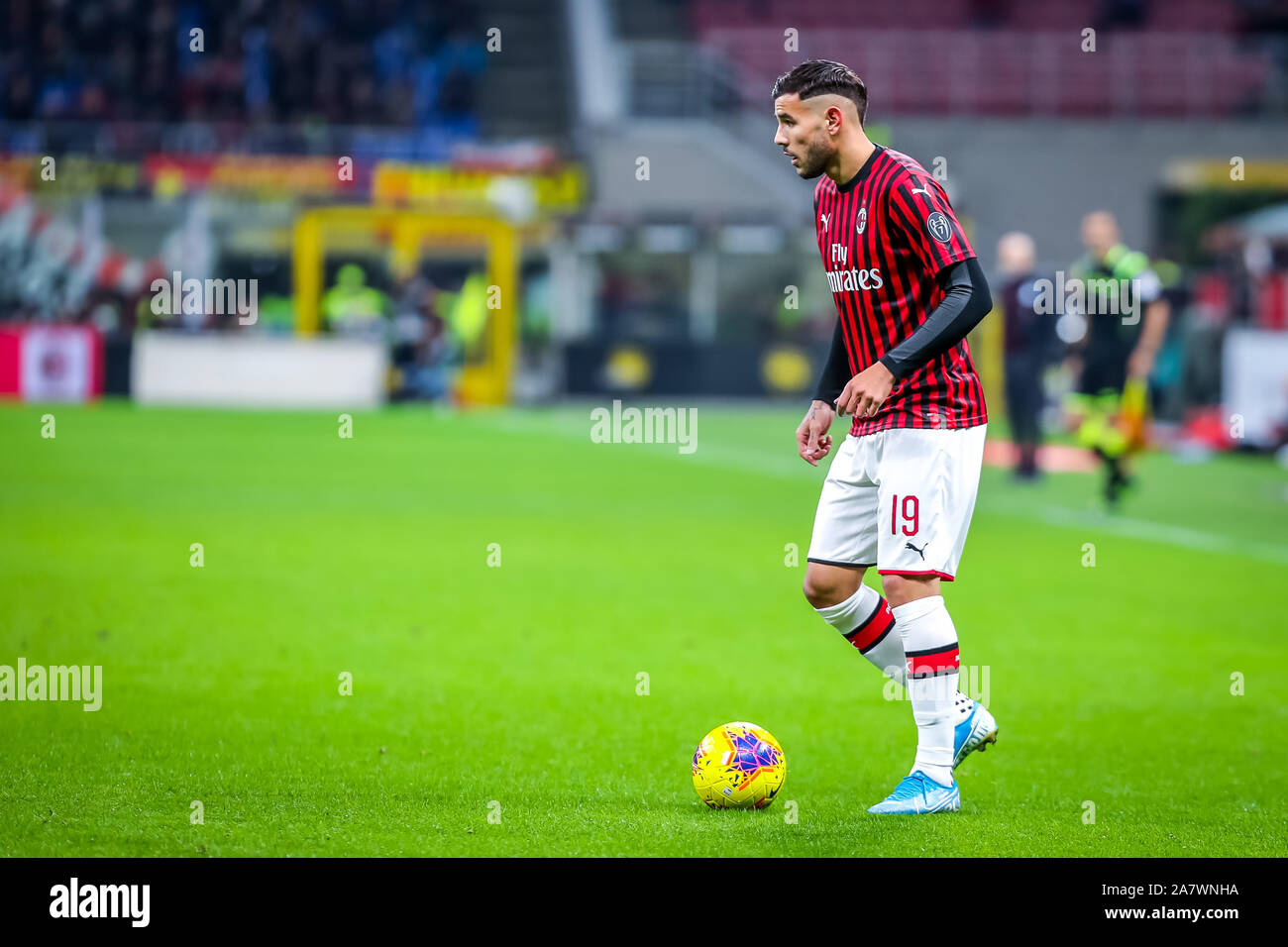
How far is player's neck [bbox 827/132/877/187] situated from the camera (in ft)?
17.7

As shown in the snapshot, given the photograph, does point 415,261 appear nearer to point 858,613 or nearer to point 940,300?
point 858,613

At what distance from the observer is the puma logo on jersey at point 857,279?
5.46 m

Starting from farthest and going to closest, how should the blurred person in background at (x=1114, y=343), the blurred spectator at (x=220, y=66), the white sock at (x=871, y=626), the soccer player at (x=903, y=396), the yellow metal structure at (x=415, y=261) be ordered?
the blurred spectator at (x=220, y=66) < the yellow metal structure at (x=415, y=261) < the blurred person in background at (x=1114, y=343) < the white sock at (x=871, y=626) < the soccer player at (x=903, y=396)

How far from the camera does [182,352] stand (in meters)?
29.8

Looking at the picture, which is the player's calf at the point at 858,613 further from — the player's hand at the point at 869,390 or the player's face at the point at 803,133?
the player's face at the point at 803,133

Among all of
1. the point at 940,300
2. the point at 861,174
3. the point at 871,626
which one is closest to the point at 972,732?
the point at 871,626

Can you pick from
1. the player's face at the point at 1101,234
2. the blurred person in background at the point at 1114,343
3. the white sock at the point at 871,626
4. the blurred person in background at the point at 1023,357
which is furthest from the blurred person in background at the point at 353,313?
the white sock at the point at 871,626

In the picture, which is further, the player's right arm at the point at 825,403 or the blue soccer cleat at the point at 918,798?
the player's right arm at the point at 825,403

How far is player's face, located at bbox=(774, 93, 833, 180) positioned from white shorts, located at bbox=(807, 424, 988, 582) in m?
0.86

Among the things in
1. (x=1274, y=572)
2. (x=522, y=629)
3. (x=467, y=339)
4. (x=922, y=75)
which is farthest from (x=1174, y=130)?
(x=522, y=629)

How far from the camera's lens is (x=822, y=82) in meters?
5.35

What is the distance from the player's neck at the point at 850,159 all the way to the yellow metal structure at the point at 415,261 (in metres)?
25.9

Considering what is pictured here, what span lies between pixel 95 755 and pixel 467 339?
26.4 metres
